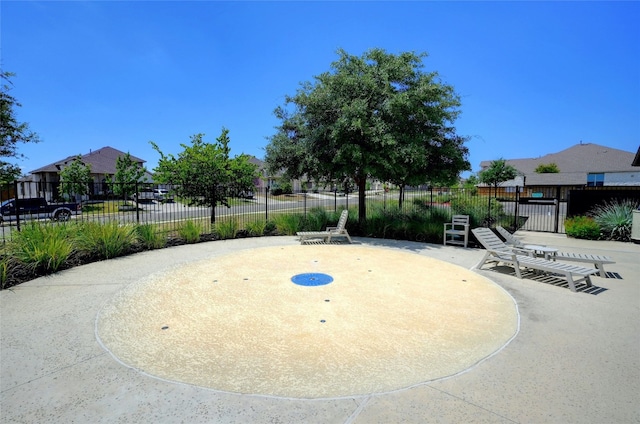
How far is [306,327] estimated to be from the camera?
15.2 ft

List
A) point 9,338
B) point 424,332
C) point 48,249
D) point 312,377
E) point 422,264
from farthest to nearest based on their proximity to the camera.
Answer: point 422,264, point 48,249, point 424,332, point 9,338, point 312,377

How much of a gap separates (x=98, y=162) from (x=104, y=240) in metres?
42.4

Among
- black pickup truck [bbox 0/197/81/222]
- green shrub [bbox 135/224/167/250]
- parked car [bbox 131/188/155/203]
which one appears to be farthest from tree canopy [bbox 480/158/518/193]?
black pickup truck [bbox 0/197/81/222]

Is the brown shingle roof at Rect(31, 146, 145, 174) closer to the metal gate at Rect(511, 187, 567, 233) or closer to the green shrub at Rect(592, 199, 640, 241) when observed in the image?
the metal gate at Rect(511, 187, 567, 233)

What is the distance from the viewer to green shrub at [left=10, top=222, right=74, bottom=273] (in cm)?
703

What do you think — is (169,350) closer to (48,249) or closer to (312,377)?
(312,377)

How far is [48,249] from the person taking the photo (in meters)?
7.23

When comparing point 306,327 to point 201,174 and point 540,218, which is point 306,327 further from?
point 540,218

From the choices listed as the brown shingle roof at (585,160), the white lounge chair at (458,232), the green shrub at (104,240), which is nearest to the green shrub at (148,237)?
the green shrub at (104,240)

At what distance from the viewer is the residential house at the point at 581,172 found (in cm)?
4072

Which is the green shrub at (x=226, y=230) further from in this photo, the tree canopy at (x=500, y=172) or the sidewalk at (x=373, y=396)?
the tree canopy at (x=500, y=172)

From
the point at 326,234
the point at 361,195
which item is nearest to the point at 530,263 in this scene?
the point at 326,234

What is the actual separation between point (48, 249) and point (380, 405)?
8013mm

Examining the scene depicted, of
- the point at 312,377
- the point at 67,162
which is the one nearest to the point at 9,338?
the point at 312,377
